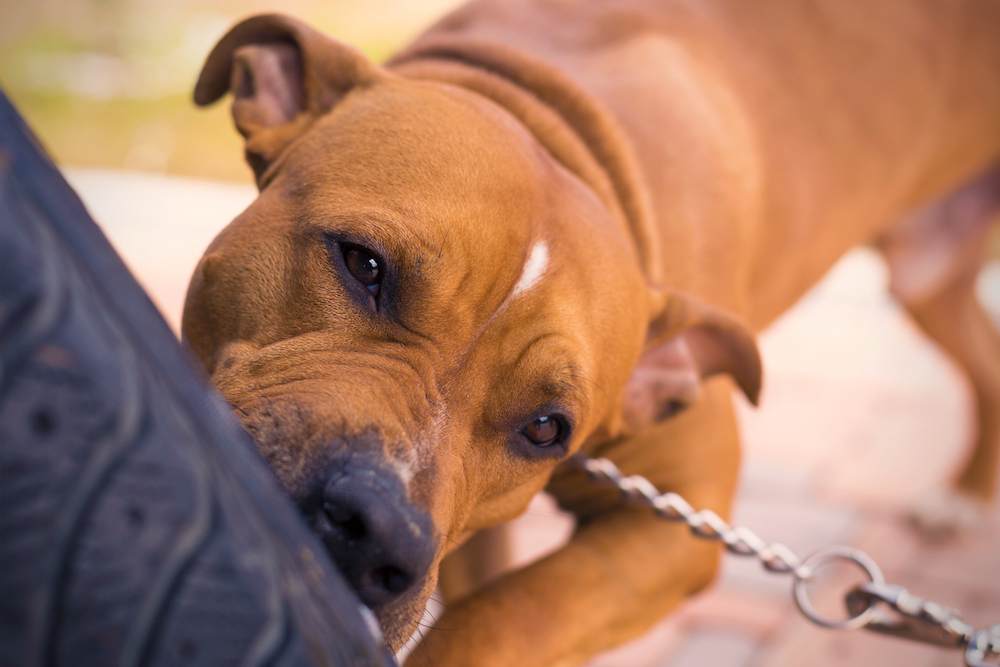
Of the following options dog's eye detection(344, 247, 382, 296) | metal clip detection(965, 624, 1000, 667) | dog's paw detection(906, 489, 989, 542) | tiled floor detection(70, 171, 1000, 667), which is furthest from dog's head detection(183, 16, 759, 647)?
dog's paw detection(906, 489, 989, 542)

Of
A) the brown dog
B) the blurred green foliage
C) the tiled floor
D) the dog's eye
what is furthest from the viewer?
the blurred green foliage

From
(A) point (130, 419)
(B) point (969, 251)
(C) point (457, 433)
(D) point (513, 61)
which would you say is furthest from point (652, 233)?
(B) point (969, 251)

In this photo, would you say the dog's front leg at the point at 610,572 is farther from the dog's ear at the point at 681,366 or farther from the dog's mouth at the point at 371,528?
the dog's mouth at the point at 371,528

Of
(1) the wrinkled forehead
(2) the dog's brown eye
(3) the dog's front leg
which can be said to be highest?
(1) the wrinkled forehead

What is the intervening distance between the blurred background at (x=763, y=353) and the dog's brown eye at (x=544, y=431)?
19.8 inches

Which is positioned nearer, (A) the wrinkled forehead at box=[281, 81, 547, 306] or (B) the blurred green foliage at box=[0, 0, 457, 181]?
(A) the wrinkled forehead at box=[281, 81, 547, 306]

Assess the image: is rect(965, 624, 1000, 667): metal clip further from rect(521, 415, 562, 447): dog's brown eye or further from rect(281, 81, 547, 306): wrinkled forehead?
rect(281, 81, 547, 306): wrinkled forehead

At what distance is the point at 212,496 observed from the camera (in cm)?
82

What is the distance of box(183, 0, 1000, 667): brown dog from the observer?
1.58 meters

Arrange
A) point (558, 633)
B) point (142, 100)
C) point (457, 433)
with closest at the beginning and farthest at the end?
point (457, 433), point (558, 633), point (142, 100)

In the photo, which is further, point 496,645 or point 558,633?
point 558,633

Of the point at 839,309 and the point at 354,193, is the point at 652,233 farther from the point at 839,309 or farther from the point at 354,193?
the point at 839,309

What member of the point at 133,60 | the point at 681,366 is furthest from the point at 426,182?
the point at 133,60

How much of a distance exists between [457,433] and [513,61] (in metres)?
1.14
